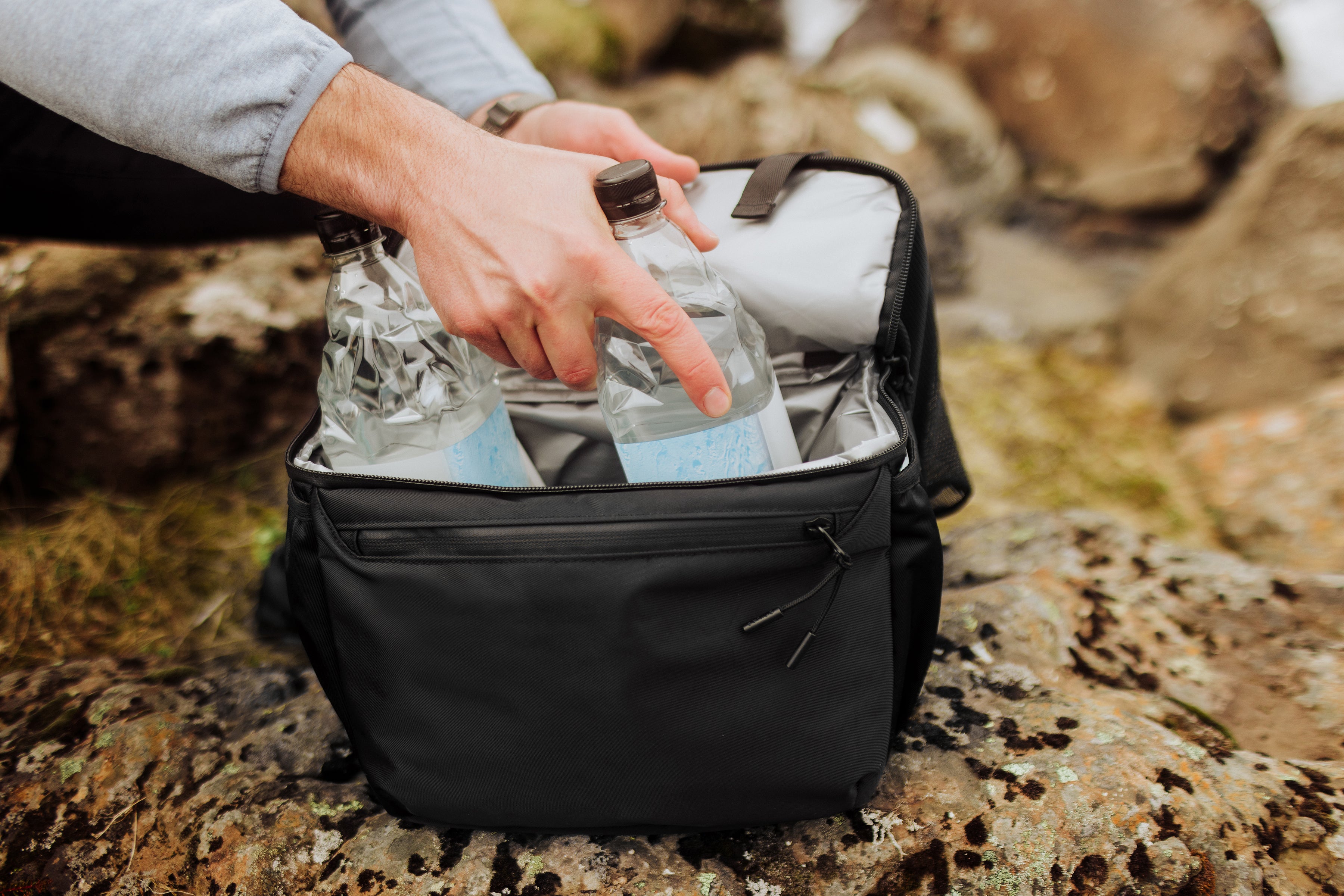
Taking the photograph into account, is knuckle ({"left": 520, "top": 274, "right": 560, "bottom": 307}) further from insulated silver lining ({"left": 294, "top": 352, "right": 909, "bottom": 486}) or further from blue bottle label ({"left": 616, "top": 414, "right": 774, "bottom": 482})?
insulated silver lining ({"left": 294, "top": 352, "right": 909, "bottom": 486})

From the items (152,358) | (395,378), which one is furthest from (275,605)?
(152,358)

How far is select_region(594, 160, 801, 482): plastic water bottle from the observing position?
1033 millimetres

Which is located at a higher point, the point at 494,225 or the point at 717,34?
the point at 494,225

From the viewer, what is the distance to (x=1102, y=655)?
1311 mm

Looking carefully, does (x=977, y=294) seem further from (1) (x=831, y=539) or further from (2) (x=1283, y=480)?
(1) (x=831, y=539)

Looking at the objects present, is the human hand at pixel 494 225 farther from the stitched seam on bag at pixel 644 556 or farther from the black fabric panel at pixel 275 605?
the black fabric panel at pixel 275 605

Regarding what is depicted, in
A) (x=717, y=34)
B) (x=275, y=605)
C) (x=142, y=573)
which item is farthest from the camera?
(x=717, y=34)

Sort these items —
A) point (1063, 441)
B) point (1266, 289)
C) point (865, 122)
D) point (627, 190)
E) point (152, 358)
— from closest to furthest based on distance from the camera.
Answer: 1. point (627, 190)
2. point (152, 358)
3. point (1266, 289)
4. point (1063, 441)
5. point (865, 122)

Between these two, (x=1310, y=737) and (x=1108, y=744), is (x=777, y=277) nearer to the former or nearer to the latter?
(x=1108, y=744)

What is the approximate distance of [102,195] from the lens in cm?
145

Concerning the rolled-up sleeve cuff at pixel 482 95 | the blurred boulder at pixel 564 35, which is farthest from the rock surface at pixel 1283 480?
the blurred boulder at pixel 564 35

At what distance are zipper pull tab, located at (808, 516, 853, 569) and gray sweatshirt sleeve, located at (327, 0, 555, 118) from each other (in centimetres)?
108

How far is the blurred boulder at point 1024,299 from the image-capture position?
3.30 m

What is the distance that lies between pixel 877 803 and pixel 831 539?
1.42ft
